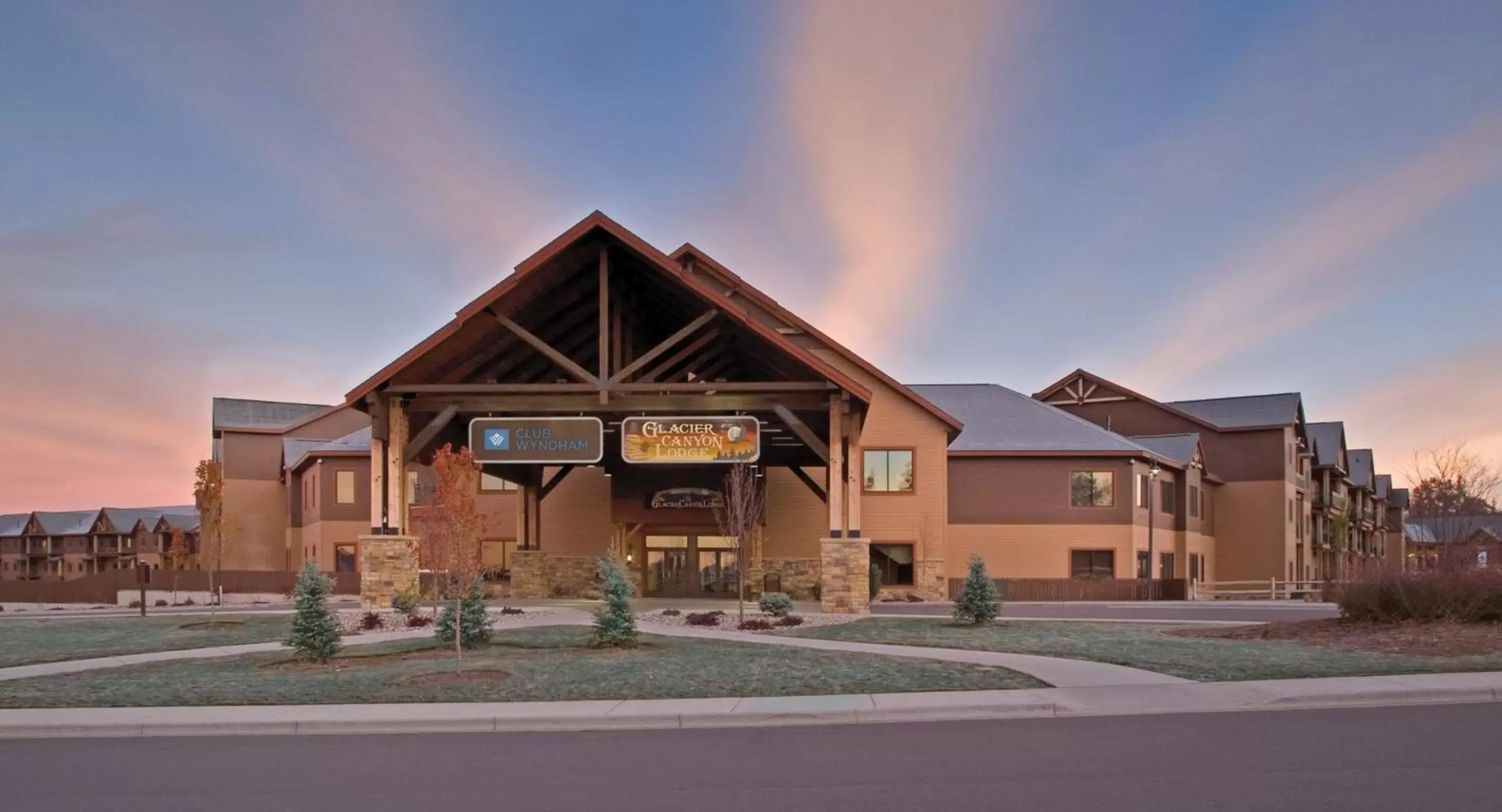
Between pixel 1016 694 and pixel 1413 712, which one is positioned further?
pixel 1016 694

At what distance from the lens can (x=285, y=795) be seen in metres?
10.1

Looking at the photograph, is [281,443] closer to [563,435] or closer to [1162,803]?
[563,435]

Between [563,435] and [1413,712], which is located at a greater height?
[563,435]

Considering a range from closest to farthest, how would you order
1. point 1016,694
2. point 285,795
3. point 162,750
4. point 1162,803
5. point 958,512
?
point 1162,803, point 285,795, point 162,750, point 1016,694, point 958,512

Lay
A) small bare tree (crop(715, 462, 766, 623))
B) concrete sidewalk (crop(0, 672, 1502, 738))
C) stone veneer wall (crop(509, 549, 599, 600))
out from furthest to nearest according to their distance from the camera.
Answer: stone veneer wall (crop(509, 549, 599, 600))
small bare tree (crop(715, 462, 766, 623))
concrete sidewalk (crop(0, 672, 1502, 738))

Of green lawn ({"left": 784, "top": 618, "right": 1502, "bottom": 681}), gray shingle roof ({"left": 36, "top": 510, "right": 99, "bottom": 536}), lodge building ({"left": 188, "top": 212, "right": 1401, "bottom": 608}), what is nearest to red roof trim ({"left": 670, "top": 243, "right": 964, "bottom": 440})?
lodge building ({"left": 188, "top": 212, "right": 1401, "bottom": 608})

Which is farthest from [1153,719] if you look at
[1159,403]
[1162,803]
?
[1159,403]

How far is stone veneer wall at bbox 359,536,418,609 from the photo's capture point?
100ft

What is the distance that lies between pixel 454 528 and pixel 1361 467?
81591 millimetres

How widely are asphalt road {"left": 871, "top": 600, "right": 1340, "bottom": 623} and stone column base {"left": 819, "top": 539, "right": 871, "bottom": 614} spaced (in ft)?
7.61

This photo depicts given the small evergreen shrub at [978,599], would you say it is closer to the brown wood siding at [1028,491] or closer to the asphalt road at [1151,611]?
the asphalt road at [1151,611]

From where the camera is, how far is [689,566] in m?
41.9

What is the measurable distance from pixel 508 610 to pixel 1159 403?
37657 millimetres

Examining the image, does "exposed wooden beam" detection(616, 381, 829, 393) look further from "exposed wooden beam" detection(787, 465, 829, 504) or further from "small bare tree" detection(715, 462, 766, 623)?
"exposed wooden beam" detection(787, 465, 829, 504)
